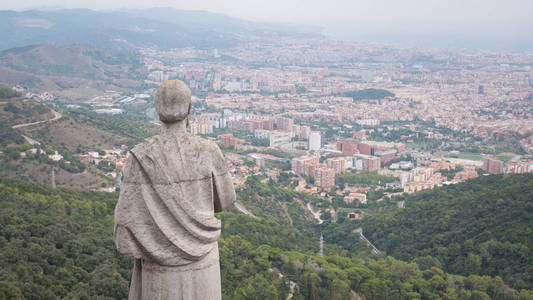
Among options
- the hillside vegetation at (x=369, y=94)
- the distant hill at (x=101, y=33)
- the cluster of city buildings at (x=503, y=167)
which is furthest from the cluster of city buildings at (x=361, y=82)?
the cluster of city buildings at (x=503, y=167)

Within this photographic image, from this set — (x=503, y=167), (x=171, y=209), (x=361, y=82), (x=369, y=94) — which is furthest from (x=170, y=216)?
(x=361, y=82)

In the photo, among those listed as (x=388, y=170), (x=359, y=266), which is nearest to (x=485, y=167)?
(x=388, y=170)

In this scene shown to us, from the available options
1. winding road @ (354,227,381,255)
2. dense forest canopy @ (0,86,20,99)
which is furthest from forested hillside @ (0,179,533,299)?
dense forest canopy @ (0,86,20,99)

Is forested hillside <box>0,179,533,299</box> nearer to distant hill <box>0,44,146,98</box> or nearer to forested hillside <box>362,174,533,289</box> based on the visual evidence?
forested hillside <box>362,174,533,289</box>

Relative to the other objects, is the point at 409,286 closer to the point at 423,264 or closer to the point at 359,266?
the point at 359,266

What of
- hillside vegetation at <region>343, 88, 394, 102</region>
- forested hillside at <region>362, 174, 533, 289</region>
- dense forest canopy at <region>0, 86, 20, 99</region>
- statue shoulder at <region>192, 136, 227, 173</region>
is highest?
statue shoulder at <region>192, 136, 227, 173</region>

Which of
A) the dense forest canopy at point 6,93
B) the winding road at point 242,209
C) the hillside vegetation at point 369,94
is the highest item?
the dense forest canopy at point 6,93

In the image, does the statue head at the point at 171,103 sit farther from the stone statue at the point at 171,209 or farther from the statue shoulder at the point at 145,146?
the statue shoulder at the point at 145,146

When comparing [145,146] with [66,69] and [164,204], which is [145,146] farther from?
[66,69]
